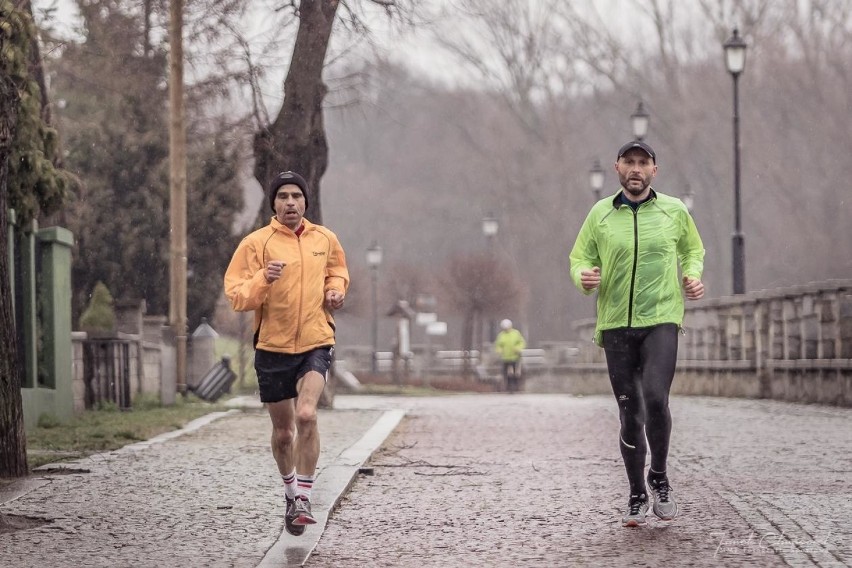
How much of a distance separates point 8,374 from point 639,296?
13.2ft

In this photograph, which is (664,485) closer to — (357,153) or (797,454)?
(797,454)

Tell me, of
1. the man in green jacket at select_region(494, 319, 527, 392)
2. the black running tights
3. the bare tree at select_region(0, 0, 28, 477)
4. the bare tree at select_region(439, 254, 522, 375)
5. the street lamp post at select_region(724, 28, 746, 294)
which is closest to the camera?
the black running tights

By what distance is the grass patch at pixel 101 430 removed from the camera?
11.4 m

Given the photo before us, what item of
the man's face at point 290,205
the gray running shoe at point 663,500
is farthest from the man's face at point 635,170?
the man's face at point 290,205

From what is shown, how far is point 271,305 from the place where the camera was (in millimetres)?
7242

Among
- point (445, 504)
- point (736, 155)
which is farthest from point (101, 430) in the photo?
point (736, 155)

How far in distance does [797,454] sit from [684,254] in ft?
12.3

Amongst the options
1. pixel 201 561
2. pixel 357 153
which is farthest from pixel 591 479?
pixel 357 153

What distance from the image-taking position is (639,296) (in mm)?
7371

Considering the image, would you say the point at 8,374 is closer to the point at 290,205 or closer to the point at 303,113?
the point at 290,205

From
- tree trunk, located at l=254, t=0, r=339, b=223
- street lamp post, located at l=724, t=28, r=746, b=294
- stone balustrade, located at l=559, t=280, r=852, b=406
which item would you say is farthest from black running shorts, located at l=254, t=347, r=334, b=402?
→ street lamp post, located at l=724, t=28, r=746, b=294

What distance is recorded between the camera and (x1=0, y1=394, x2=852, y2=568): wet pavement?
659cm

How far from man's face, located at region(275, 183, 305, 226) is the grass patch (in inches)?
137

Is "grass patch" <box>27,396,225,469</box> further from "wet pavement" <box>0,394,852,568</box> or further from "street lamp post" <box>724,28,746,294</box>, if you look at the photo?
"street lamp post" <box>724,28,746,294</box>
